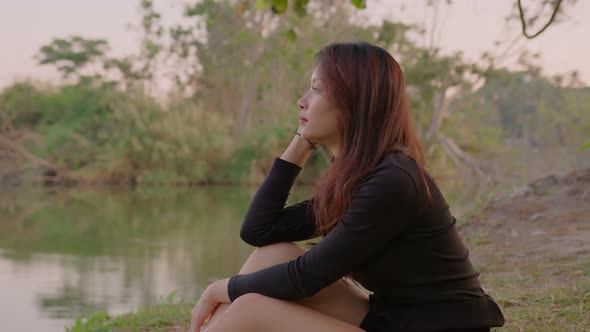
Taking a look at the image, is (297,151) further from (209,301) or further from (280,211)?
(209,301)

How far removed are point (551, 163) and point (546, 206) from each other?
893 centimetres

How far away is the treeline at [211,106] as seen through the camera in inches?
604

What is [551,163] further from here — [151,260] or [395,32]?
[151,260]

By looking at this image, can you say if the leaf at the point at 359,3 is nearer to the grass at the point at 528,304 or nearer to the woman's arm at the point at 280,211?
the woman's arm at the point at 280,211

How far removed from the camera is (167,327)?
2.90 m

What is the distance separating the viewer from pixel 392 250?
151cm

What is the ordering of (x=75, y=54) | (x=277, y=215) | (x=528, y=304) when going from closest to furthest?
1. (x=277, y=215)
2. (x=528, y=304)
3. (x=75, y=54)

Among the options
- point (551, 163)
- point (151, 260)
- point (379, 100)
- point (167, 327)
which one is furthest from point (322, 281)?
point (551, 163)

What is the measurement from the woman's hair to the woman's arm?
335 mm

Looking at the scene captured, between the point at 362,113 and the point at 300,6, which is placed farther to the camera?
the point at 300,6

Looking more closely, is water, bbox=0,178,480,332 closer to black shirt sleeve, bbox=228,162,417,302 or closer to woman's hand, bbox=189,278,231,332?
woman's hand, bbox=189,278,231,332

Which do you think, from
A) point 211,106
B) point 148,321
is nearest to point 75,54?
point 211,106

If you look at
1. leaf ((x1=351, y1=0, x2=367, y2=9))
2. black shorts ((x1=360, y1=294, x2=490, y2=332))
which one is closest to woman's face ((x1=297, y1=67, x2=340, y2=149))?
black shorts ((x1=360, y1=294, x2=490, y2=332))

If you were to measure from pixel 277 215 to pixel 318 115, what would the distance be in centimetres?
41
